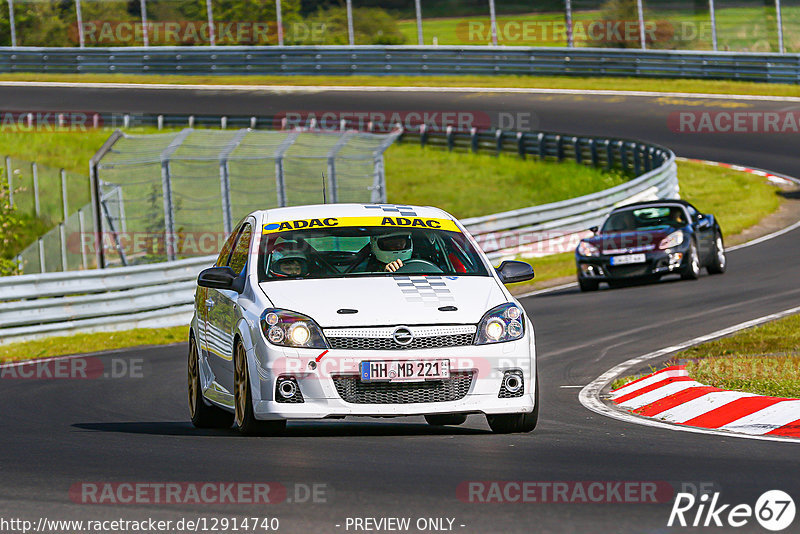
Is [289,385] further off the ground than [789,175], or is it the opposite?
[289,385]

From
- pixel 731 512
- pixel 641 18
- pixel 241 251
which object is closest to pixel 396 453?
pixel 731 512

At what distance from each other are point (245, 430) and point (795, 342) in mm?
6816

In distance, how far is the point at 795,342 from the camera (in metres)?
13.8

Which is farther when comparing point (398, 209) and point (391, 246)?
point (398, 209)

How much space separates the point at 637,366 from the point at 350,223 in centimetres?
436

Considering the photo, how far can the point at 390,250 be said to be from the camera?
382 inches

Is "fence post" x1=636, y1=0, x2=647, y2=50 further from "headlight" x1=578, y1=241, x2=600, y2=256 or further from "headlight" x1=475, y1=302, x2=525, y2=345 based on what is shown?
"headlight" x1=475, y1=302, x2=525, y2=345

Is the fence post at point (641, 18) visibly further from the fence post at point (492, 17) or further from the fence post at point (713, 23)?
the fence post at point (492, 17)

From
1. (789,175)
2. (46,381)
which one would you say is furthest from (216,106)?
(46,381)

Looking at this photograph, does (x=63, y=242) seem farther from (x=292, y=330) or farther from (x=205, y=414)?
(x=292, y=330)

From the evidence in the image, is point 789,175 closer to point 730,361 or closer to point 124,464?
point 730,361

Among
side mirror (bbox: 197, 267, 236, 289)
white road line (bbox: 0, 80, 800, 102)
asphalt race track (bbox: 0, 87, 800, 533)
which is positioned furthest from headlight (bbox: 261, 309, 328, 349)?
white road line (bbox: 0, 80, 800, 102)

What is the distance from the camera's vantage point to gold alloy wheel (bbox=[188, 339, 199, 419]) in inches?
409

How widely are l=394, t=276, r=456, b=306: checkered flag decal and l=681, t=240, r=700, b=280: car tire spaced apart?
495 inches
